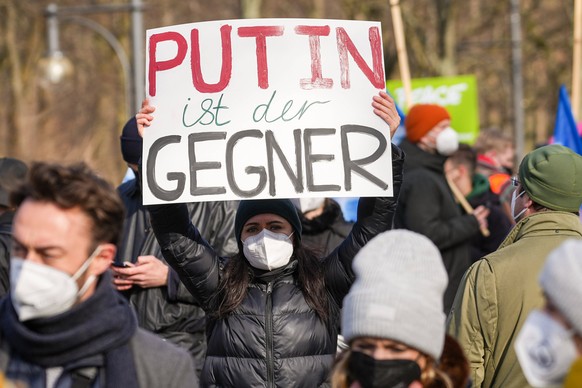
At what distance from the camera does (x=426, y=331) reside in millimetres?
3355

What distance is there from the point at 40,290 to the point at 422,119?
16.7 ft

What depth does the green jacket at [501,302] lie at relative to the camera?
15.5ft

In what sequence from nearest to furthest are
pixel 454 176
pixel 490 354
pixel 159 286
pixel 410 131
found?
pixel 490 354
pixel 159 286
pixel 410 131
pixel 454 176

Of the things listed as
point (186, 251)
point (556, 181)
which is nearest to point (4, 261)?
point (186, 251)

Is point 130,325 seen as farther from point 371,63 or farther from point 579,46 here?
point 579,46

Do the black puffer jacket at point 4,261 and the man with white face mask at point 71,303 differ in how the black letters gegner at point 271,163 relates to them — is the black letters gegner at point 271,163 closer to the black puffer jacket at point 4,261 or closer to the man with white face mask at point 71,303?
the black puffer jacket at point 4,261

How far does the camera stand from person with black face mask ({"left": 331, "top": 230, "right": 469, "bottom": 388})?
130 inches

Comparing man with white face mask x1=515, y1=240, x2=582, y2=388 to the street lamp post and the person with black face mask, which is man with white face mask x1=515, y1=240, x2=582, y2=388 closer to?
the person with black face mask

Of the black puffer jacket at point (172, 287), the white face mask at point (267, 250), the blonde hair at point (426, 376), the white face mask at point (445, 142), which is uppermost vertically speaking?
the white face mask at point (445, 142)

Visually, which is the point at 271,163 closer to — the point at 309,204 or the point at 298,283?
the point at 298,283

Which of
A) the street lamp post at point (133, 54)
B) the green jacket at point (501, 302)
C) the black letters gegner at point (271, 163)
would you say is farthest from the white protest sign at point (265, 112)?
the street lamp post at point (133, 54)

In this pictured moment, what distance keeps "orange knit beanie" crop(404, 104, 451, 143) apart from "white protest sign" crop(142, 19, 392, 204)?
264 centimetres

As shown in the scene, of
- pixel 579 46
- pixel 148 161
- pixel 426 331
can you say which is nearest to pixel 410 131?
pixel 579 46

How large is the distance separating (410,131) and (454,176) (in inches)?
47.8
